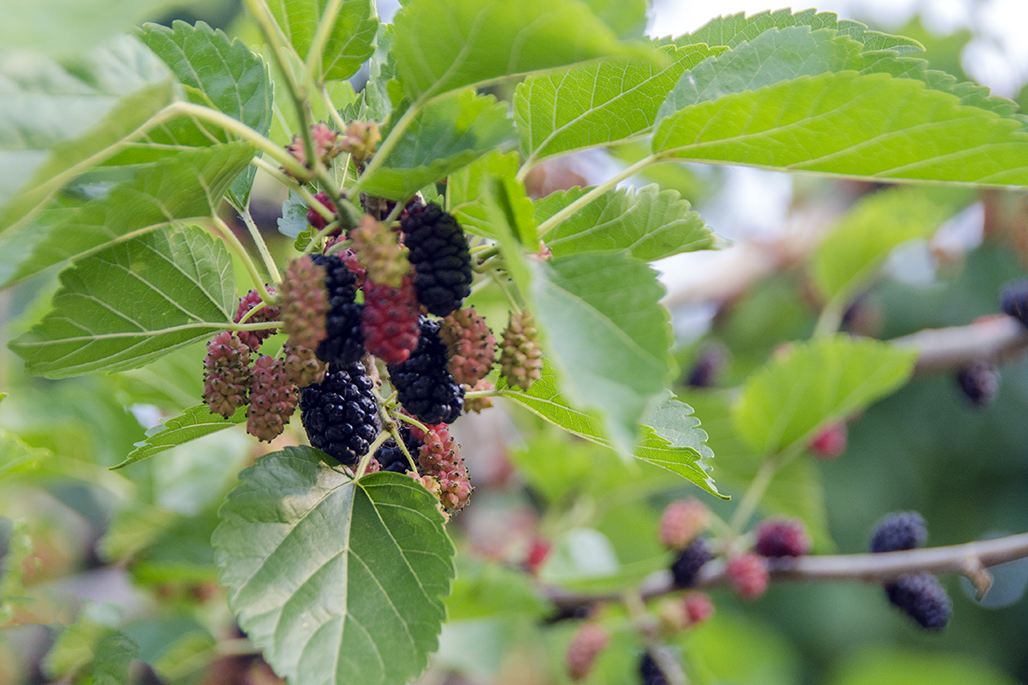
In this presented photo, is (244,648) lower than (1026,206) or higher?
lower

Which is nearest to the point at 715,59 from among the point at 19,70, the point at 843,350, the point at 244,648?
the point at 19,70

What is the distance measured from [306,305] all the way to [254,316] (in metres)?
0.17

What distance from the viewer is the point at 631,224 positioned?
917mm

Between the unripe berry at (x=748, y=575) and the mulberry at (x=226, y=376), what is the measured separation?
107cm

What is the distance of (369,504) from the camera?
3.03 ft

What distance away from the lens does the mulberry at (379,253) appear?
78 cm

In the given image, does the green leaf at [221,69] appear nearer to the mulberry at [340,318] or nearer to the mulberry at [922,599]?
the mulberry at [340,318]

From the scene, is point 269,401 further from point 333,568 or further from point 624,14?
point 624,14

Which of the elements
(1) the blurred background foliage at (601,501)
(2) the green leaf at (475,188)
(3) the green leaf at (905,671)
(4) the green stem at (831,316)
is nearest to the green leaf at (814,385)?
(1) the blurred background foliage at (601,501)

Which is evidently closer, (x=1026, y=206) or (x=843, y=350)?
(x=843, y=350)

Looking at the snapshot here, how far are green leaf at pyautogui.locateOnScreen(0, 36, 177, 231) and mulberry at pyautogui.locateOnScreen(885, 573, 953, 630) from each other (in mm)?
1469

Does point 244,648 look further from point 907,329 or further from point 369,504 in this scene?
point 907,329

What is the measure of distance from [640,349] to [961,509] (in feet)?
→ 13.9

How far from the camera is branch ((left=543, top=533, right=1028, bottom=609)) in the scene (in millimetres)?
1537
